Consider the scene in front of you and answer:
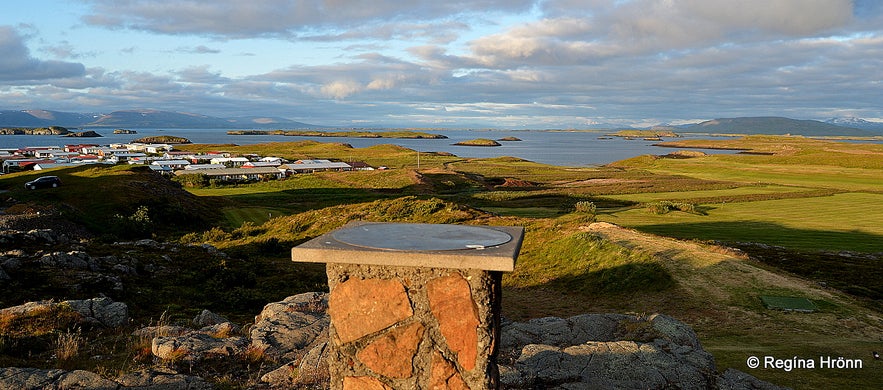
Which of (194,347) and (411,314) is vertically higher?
(411,314)

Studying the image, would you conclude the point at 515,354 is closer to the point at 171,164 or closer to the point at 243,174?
the point at 243,174

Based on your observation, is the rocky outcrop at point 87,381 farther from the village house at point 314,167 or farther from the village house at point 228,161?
the village house at point 228,161

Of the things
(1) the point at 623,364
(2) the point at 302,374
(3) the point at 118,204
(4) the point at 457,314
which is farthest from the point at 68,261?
(3) the point at 118,204

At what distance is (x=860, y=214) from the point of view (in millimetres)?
44375

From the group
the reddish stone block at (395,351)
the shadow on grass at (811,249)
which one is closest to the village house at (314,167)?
the shadow on grass at (811,249)

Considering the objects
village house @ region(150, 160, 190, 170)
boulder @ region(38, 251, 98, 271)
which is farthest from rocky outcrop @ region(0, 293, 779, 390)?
village house @ region(150, 160, 190, 170)

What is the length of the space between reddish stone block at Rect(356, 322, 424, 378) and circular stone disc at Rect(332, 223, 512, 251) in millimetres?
834

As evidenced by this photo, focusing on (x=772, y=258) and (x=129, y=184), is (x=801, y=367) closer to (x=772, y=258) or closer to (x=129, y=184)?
(x=772, y=258)

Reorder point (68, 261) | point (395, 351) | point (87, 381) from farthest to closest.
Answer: point (68, 261), point (87, 381), point (395, 351)

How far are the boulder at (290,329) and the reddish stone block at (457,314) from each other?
5.52 meters

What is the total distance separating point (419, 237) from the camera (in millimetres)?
6055

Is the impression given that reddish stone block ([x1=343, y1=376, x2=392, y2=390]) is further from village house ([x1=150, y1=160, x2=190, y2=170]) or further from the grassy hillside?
village house ([x1=150, y1=160, x2=190, y2=170])

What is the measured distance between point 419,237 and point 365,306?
3.38ft

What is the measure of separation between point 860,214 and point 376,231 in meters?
52.2
